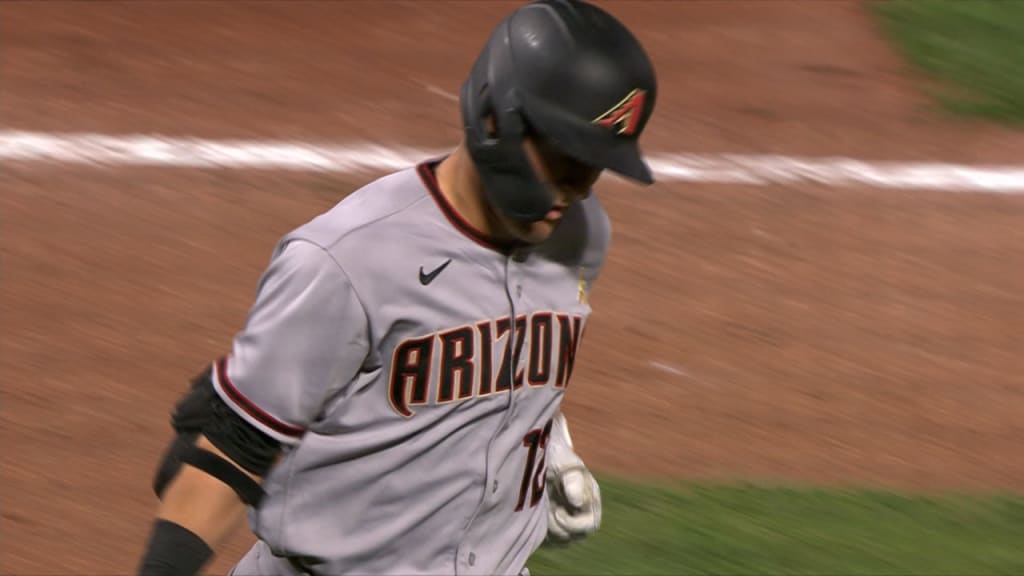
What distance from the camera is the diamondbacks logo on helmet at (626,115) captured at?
2.59m

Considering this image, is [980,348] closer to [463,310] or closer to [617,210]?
[617,210]

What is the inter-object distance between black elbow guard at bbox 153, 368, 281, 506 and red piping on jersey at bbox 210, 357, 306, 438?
23 mm

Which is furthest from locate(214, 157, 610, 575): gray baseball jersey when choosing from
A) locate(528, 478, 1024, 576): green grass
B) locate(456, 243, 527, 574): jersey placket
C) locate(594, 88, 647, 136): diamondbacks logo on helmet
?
locate(528, 478, 1024, 576): green grass

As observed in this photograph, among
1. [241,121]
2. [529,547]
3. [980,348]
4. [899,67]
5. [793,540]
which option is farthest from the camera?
[899,67]

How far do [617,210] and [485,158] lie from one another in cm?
367

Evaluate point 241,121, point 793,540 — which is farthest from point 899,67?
point 793,540

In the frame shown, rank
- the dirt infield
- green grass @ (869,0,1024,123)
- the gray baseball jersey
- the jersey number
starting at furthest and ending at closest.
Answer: green grass @ (869,0,1024,123) → the dirt infield → the jersey number → the gray baseball jersey

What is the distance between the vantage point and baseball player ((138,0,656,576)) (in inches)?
101

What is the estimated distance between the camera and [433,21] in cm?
760

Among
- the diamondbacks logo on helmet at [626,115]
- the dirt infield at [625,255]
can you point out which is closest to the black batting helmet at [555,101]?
the diamondbacks logo on helmet at [626,115]

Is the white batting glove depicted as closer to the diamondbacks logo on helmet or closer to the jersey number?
the jersey number

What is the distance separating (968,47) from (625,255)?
268cm

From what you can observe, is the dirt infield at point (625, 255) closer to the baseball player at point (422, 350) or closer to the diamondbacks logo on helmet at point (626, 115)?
the baseball player at point (422, 350)

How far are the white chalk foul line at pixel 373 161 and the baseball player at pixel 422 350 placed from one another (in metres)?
3.67
